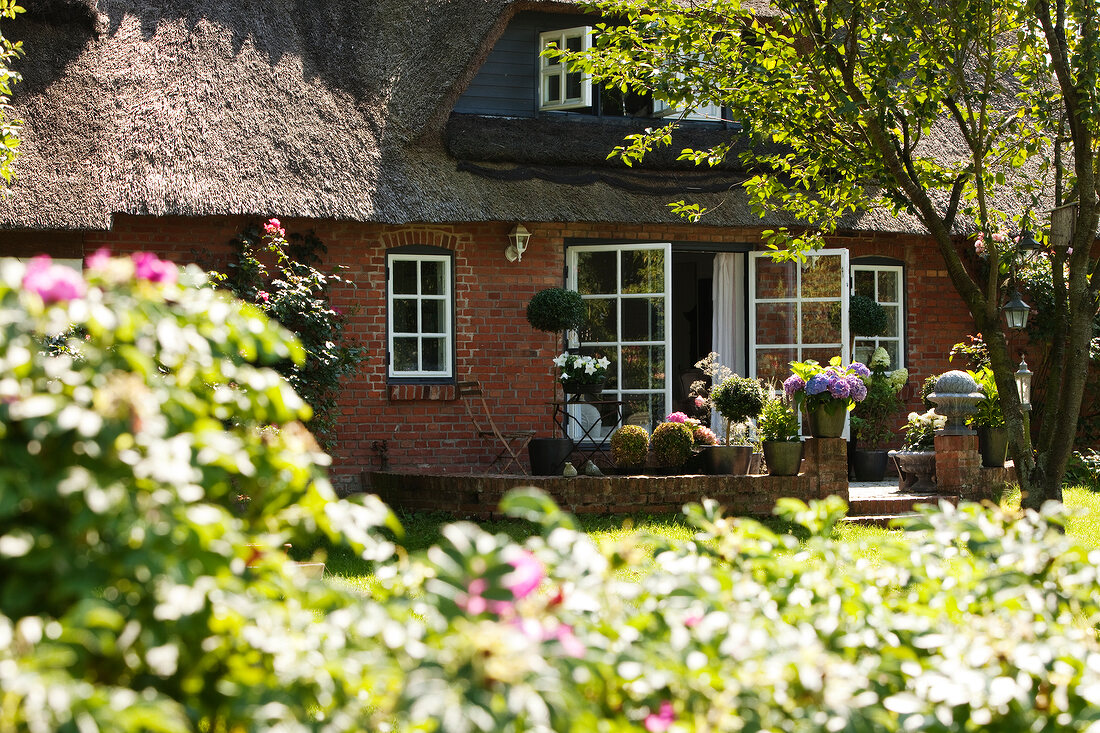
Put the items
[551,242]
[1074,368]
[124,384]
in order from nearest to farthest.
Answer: [124,384]
[1074,368]
[551,242]

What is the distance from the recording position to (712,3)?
6152mm

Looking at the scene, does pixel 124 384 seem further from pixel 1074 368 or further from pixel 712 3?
pixel 712 3

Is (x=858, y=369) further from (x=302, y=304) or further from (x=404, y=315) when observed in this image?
(x=302, y=304)

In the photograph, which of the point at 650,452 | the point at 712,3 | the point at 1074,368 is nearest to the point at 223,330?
the point at 1074,368

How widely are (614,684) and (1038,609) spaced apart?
2.59 feet

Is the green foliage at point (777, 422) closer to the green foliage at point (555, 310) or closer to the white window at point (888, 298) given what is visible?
the green foliage at point (555, 310)

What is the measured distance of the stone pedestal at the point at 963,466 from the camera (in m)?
8.12

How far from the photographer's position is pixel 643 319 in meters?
9.60

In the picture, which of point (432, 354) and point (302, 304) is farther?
point (432, 354)

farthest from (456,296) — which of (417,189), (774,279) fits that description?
(774,279)

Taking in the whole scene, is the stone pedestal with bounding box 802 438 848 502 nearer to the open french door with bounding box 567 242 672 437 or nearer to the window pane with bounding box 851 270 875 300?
the open french door with bounding box 567 242 672 437

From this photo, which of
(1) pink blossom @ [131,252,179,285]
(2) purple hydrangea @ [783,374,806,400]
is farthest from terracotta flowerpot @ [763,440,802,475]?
(1) pink blossom @ [131,252,179,285]

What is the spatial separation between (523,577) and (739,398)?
643 centimetres

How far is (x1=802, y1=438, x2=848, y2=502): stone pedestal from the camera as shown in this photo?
7.70m
